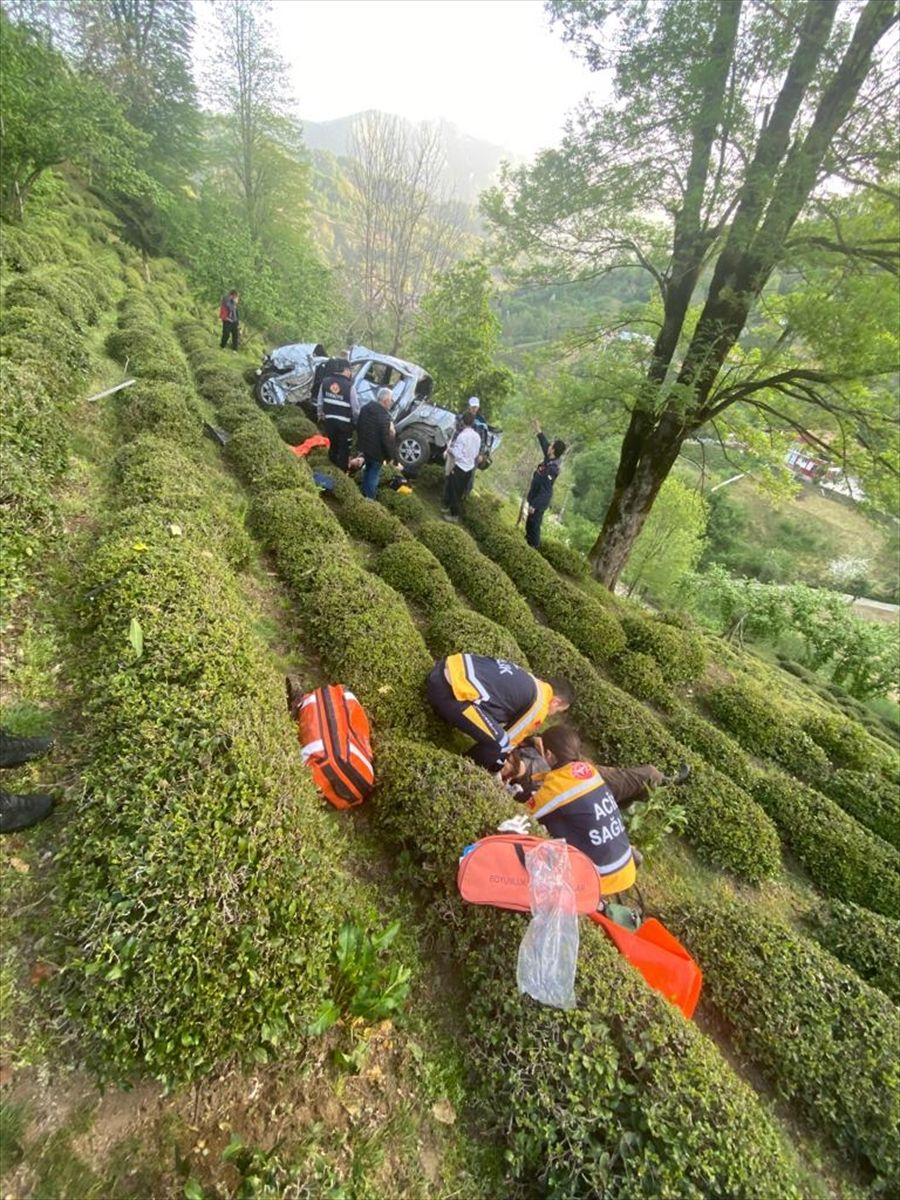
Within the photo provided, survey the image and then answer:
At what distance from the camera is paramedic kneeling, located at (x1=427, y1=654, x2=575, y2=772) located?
13.4 ft

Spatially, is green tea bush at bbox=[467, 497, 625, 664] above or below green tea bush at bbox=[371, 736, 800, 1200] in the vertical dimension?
below

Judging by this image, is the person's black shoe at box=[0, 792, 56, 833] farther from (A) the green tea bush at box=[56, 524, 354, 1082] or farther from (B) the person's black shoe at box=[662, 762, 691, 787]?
(B) the person's black shoe at box=[662, 762, 691, 787]

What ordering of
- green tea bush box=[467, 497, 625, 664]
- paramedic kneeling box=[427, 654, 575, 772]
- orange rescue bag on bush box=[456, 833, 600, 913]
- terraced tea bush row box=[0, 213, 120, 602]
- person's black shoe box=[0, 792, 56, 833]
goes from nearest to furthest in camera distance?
person's black shoe box=[0, 792, 56, 833] < orange rescue bag on bush box=[456, 833, 600, 913] < terraced tea bush row box=[0, 213, 120, 602] < paramedic kneeling box=[427, 654, 575, 772] < green tea bush box=[467, 497, 625, 664]

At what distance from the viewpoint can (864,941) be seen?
12.9 ft

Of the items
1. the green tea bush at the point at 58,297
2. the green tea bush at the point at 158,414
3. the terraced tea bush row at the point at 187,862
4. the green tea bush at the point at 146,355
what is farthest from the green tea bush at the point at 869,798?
the green tea bush at the point at 58,297

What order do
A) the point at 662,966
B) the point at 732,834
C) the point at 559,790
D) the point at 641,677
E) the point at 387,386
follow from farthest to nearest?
the point at 387,386 → the point at 641,677 → the point at 732,834 → the point at 559,790 → the point at 662,966

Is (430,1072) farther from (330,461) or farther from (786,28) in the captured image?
(786,28)

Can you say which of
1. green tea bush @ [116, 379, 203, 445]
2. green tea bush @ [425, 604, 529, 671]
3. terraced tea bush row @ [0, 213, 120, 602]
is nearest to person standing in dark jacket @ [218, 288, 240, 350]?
terraced tea bush row @ [0, 213, 120, 602]

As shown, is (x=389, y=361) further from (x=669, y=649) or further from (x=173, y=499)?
(x=669, y=649)

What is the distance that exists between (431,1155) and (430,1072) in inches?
10.3

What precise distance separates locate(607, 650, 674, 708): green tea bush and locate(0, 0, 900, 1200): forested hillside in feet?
0.12

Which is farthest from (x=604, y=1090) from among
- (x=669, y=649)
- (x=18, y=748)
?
(x=669, y=649)

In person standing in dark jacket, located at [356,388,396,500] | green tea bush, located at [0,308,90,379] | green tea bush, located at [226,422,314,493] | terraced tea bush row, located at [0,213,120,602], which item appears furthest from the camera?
person standing in dark jacket, located at [356,388,396,500]

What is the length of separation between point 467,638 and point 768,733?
4010mm
